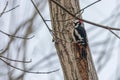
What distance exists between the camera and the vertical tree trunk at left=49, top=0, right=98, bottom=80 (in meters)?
2.32

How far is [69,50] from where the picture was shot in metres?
2.36

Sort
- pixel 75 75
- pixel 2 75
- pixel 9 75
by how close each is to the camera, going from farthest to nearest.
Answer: pixel 2 75 → pixel 9 75 → pixel 75 75

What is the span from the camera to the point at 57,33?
2.38 meters

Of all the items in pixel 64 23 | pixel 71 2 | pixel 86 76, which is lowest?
pixel 86 76

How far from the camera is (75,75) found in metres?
2.31

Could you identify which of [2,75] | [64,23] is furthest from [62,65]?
[2,75]

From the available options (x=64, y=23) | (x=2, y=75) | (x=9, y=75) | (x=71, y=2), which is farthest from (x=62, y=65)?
(x=2, y=75)

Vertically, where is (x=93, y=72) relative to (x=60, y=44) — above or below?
below

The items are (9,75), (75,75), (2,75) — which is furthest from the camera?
(2,75)

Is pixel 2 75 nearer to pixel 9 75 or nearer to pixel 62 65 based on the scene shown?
pixel 9 75

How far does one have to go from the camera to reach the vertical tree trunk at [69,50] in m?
2.32

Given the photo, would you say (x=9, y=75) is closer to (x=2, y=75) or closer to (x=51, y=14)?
(x=2, y=75)

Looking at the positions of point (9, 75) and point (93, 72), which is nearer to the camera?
point (93, 72)

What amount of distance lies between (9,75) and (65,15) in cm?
186
